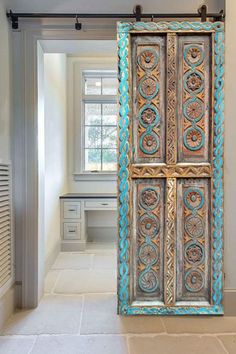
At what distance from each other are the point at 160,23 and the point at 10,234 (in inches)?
76.6

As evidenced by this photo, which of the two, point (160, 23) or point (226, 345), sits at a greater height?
point (160, 23)

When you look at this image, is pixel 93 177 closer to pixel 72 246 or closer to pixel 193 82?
pixel 72 246

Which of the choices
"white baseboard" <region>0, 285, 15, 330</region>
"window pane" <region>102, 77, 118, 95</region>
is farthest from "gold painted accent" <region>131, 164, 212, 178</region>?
"window pane" <region>102, 77, 118, 95</region>

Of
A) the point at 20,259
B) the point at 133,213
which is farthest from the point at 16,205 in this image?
the point at 133,213

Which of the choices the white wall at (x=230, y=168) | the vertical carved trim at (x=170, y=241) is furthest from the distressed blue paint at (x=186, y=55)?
the vertical carved trim at (x=170, y=241)

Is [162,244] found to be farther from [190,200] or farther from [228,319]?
[228,319]

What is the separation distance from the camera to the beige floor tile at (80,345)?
172 centimetres

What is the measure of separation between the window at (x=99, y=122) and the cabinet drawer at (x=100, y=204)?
0.83 metres

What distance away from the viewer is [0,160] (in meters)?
2.02

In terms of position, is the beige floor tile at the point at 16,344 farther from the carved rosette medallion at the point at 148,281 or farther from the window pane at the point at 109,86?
the window pane at the point at 109,86

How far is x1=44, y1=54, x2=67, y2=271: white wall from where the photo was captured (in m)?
3.30

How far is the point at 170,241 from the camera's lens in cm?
217

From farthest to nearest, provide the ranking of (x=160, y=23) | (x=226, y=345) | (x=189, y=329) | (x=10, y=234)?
(x=10, y=234)
(x=160, y=23)
(x=189, y=329)
(x=226, y=345)

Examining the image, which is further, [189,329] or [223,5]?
[223,5]
